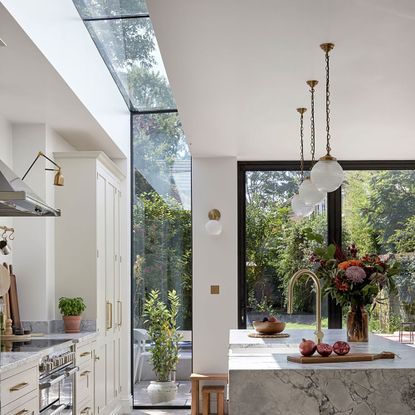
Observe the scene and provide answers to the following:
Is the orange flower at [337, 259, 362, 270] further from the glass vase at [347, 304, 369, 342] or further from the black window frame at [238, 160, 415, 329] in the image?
the black window frame at [238, 160, 415, 329]

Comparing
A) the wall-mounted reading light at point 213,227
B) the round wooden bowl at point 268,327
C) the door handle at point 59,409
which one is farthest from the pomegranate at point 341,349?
the wall-mounted reading light at point 213,227

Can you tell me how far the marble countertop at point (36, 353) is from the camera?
362cm

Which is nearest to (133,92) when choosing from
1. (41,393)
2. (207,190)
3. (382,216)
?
(207,190)

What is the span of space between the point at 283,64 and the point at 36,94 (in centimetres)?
164

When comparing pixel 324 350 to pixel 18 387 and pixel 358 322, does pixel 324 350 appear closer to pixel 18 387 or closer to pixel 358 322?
pixel 358 322

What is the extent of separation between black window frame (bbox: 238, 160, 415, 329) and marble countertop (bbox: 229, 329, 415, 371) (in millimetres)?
2744

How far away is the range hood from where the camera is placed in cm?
395

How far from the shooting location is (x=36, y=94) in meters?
4.62

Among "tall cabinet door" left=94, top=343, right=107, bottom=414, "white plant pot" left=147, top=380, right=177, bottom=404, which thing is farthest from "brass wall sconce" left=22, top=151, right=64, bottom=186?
"white plant pot" left=147, top=380, right=177, bottom=404

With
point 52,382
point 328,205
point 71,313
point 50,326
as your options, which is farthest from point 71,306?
point 328,205

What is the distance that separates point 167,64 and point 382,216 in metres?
4.16

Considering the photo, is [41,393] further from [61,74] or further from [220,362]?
[220,362]

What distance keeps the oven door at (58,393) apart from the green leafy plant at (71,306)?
67 centimetres

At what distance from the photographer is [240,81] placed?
427 centimetres
